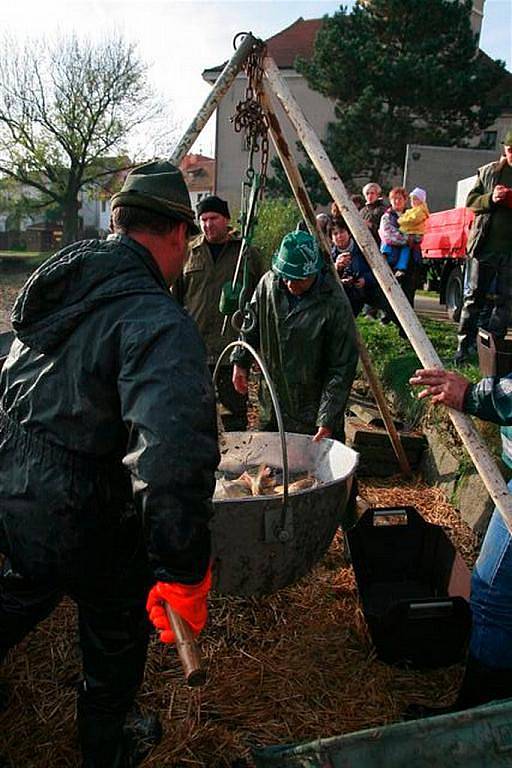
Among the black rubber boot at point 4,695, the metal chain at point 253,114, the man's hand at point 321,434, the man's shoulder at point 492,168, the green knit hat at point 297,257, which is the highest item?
the metal chain at point 253,114

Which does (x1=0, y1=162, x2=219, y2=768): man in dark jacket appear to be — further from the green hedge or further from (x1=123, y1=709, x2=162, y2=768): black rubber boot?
the green hedge

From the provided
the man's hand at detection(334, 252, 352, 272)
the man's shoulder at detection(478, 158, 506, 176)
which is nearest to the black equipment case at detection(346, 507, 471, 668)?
the man's shoulder at detection(478, 158, 506, 176)

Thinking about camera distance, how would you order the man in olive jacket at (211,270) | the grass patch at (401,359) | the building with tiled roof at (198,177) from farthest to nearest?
1. the building with tiled roof at (198,177)
2. the grass patch at (401,359)
3. the man in olive jacket at (211,270)

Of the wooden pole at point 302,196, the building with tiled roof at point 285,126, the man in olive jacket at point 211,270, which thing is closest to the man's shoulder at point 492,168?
the wooden pole at point 302,196

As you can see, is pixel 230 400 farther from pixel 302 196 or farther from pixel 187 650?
pixel 187 650

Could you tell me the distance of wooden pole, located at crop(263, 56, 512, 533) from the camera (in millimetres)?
2363

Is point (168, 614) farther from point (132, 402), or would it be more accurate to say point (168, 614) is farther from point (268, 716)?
point (268, 716)

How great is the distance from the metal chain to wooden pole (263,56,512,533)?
6 cm

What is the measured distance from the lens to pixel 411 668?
116 inches

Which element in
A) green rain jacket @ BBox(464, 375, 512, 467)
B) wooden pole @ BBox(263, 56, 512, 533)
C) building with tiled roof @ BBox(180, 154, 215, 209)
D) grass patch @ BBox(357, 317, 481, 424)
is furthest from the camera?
building with tiled roof @ BBox(180, 154, 215, 209)

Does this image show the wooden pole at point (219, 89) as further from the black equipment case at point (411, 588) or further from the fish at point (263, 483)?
the black equipment case at point (411, 588)

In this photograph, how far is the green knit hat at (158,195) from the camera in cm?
193

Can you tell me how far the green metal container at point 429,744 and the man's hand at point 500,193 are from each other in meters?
4.51

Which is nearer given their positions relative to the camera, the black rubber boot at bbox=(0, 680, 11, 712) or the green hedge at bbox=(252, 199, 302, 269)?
the black rubber boot at bbox=(0, 680, 11, 712)
